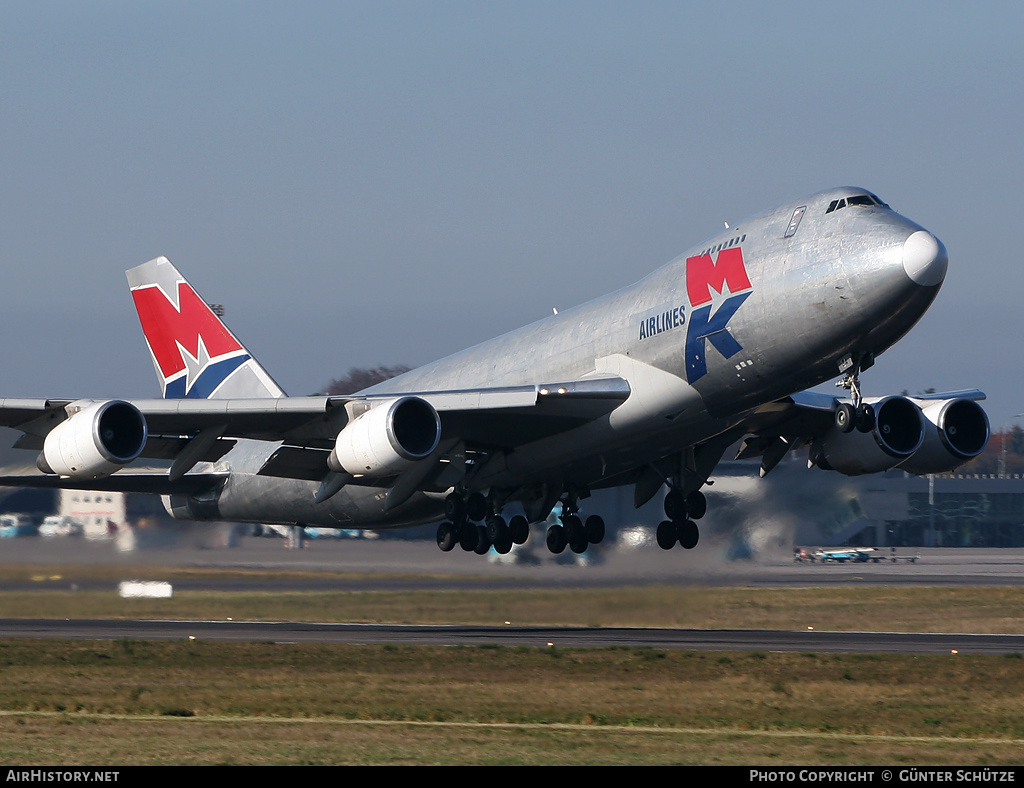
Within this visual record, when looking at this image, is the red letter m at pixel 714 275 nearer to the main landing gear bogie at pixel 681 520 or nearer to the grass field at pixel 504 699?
the grass field at pixel 504 699

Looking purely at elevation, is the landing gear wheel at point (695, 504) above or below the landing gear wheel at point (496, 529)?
above

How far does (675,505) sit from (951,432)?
266 inches

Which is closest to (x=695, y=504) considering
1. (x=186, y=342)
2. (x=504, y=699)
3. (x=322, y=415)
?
(x=322, y=415)

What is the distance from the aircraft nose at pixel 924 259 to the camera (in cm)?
2197

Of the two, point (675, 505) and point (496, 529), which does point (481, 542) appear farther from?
point (675, 505)

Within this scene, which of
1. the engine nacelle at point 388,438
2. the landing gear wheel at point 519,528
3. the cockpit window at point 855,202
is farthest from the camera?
the landing gear wheel at point 519,528

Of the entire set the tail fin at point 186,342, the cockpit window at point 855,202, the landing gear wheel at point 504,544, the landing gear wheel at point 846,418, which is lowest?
the landing gear wheel at point 504,544

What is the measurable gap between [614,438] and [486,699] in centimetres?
697

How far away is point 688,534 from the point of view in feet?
107

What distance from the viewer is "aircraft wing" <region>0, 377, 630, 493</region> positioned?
2616 cm

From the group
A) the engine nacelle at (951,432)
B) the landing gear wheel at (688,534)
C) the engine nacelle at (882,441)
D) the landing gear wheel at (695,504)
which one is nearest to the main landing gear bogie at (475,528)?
the landing gear wheel at (688,534)

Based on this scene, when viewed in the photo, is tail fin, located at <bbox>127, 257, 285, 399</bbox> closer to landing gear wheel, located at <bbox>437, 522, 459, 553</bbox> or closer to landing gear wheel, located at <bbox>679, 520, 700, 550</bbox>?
landing gear wheel, located at <bbox>437, 522, 459, 553</bbox>

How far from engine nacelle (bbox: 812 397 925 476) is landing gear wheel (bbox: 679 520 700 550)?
11.8ft

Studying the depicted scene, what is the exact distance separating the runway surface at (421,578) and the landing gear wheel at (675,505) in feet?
4.67
